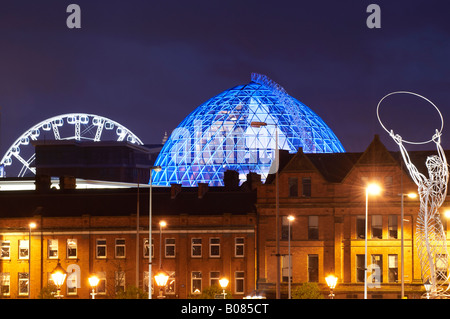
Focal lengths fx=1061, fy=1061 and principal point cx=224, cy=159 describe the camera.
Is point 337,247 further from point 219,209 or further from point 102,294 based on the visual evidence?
point 102,294

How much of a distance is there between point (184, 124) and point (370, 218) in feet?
167

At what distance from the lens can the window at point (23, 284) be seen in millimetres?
87025

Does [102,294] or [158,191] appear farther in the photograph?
[158,191]

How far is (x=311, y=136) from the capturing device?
125500mm

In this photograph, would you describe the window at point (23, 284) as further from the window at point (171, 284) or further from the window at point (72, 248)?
the window at point (171, 284)

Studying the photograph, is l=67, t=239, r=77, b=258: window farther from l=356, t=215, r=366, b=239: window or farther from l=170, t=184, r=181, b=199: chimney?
l=356, t=215, r=366, b=239: window

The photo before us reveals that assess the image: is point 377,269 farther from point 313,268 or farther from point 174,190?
point 174,190

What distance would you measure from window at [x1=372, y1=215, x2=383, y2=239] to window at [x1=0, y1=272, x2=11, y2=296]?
30252mm

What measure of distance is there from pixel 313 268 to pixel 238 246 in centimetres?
742

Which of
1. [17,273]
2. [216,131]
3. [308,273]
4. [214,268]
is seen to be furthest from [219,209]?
[216,131]

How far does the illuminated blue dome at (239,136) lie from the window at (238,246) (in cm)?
3304

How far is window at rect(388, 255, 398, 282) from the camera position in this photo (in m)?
80.7

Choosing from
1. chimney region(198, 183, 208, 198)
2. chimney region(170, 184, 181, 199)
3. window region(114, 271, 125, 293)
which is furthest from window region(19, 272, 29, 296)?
chimney region(198, 183, 208, 198)

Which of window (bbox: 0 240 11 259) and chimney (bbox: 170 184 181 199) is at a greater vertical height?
chimney (bbox: 170 184 181 199)
